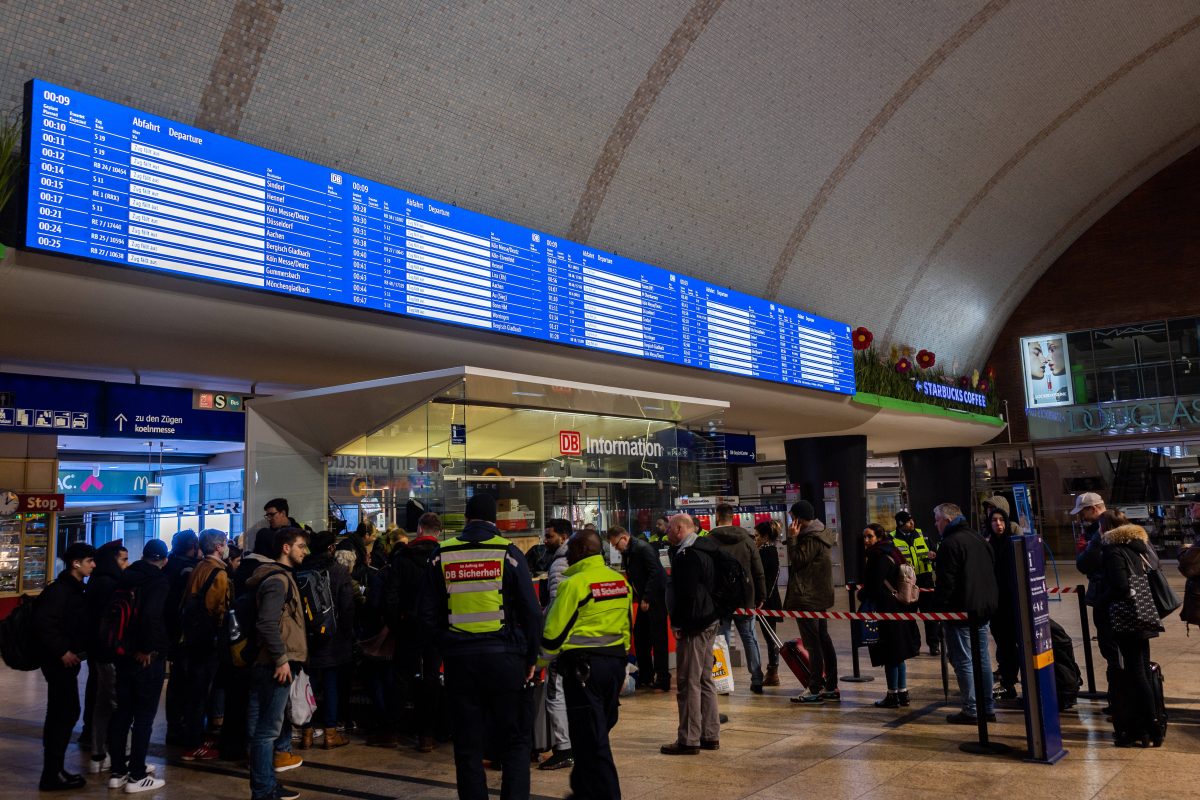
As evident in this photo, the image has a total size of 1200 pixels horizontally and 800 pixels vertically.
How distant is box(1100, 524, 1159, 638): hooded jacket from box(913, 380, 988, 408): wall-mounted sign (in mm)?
10432

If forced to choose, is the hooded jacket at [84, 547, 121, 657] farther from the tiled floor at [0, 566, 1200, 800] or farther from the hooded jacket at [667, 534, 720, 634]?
the hooded jacket at [667, 534, 720, 634]

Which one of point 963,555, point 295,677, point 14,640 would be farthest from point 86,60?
point 963,555

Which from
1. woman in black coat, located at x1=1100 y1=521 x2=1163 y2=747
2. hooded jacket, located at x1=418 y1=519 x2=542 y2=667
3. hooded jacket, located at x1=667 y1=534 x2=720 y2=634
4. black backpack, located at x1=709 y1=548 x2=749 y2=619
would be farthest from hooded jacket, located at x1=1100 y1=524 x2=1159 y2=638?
hooded jacket, located at x1=418 y1=519 x2=542 y2=667

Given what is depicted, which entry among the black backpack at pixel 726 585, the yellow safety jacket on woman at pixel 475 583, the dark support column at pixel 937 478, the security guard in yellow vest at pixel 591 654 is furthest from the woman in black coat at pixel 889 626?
the dark support column at pixel 937 478

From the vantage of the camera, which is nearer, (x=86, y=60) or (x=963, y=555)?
(x=963, y=555)

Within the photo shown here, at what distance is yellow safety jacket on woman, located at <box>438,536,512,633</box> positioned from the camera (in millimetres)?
4215

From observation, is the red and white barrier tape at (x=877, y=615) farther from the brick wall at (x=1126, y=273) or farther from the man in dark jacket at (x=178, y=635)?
the brick wall at (x=1126, y=273)

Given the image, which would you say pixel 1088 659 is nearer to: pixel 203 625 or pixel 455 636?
pixel 455 636

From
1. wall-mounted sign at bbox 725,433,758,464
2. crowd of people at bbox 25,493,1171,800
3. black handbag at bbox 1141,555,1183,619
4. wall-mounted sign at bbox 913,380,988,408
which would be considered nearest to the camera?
crowd of people at bbox 25,493,1171,800

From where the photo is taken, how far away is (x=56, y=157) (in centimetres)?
598

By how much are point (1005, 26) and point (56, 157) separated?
11.0 metres

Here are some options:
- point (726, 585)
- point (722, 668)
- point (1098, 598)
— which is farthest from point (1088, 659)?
point (726, 585)

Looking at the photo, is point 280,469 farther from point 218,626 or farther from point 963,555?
point 963,555

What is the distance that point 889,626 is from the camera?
6695mm
